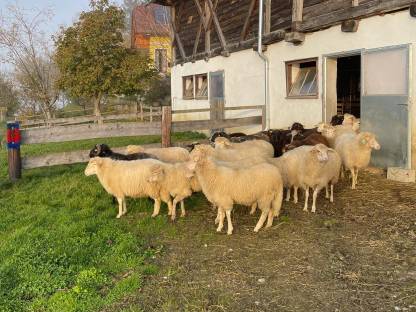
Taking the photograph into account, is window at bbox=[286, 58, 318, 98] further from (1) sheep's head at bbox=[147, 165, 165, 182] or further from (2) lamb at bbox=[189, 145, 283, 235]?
(1) sheep's head at bbox=[147, 165, 165, 182]

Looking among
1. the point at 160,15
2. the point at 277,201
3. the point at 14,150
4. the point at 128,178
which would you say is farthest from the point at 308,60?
the point at 160,15

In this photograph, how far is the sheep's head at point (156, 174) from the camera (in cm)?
662

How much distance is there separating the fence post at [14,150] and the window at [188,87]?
12.0 m

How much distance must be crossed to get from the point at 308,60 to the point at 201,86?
322 inches

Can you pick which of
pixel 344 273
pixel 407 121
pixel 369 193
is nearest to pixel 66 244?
pixel 344 273

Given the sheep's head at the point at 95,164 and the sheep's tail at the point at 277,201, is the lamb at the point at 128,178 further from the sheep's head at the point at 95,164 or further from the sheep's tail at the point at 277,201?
the sheep's tail at the point at 277,201

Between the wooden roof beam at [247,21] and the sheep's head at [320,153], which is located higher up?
the wooden roof beam at [247,21]

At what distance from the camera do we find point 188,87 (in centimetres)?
2061

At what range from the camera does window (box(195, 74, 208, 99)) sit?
18.8 m

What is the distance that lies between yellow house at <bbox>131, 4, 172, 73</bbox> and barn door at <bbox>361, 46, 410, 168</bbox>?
35.1 metres

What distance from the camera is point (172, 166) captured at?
6922 millimetres

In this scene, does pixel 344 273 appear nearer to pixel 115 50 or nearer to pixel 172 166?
pixel 172 166

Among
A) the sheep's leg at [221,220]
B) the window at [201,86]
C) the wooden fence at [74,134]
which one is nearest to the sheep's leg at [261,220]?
the sheep's leg at [221,220]

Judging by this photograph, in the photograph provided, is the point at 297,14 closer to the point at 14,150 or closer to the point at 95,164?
the point at 95,164
